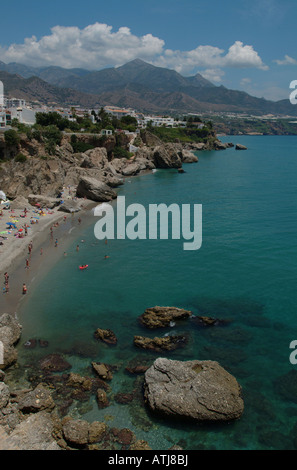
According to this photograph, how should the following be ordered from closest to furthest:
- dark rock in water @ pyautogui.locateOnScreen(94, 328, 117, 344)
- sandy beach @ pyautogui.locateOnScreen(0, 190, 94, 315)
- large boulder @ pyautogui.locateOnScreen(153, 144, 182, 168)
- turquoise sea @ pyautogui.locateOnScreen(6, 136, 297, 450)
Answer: turquoise sea @ pyautogui.locateOnScreen(6, 136, 297, 450), dark rock in water @ pyautogui.locateOnScreen(94, 328, 117, 344), sandy beach @ pyautogui.locateOnScreen(0, 190, 94, 315), large boulder @ pyautogui.locateOnScreen(153, 144, 182, 168)

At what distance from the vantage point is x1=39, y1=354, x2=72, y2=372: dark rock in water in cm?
1825

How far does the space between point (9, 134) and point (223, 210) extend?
32.9 meters

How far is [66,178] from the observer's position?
61250mm

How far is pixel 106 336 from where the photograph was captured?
822 inches

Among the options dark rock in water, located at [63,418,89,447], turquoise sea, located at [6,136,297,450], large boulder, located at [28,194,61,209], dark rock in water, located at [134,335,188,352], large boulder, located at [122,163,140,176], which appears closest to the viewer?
dark rock in water, located at [63,418,89,447]

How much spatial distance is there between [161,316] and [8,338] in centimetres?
903

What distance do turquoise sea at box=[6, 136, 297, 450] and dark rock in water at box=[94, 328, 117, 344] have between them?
0.41m

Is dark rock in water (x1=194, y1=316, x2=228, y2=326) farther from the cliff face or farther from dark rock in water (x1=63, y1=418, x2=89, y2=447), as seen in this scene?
the cliff face

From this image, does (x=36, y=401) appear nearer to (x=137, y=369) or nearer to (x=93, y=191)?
(x=137, y=369)

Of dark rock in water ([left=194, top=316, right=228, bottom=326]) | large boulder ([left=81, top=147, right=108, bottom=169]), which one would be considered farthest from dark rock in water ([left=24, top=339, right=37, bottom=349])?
large boulder ([left=81, top=147, right=108, bottom=169])

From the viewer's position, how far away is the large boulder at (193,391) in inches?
588

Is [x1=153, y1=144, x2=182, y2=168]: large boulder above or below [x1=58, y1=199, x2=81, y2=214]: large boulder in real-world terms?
above

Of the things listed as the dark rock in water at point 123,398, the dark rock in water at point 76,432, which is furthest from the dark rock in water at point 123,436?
the dark rock in water at point 123,398
